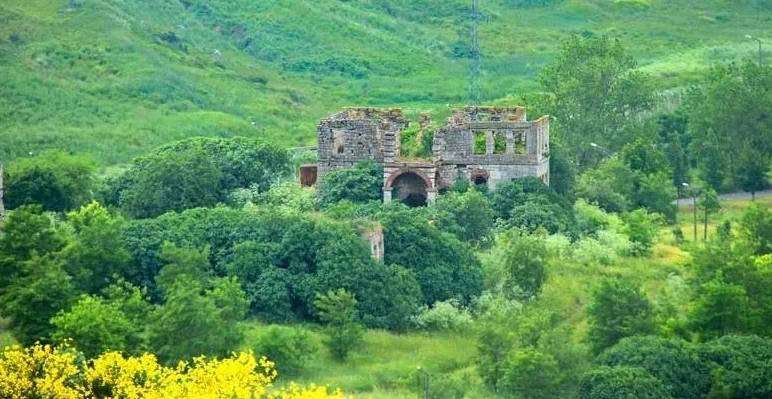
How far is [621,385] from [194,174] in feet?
63.1

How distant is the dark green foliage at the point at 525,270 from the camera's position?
190 feet

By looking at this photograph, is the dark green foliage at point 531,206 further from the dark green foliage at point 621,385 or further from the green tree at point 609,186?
the dark green foliage at point 621,385

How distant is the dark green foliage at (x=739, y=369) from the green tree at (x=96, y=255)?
47.2 feet

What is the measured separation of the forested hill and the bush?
25469 millimetres

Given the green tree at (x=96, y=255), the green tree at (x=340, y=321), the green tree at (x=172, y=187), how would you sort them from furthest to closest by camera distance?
the green tree at (x=172, y=187), the green tree at (x=96, y=255), the green tree at (x=340, y=321)

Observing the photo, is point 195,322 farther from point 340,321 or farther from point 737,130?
point 737,130

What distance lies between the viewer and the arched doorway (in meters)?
65.8

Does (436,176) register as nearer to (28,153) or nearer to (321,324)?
(321,324)

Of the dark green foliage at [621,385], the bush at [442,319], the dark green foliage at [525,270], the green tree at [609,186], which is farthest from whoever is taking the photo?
the green tree at [609,186]

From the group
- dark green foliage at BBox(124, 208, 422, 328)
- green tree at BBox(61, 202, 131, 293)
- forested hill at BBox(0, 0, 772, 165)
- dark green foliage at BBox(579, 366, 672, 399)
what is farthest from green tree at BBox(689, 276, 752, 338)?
forested hill at BBox(0, 0, 772, 165)

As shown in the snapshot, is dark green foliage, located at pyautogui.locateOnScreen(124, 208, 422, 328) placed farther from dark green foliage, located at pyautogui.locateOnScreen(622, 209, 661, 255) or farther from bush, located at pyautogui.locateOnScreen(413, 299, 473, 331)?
dark green foliage, located at pyautogui.locateOnScreen(622, 209, 661, 255)

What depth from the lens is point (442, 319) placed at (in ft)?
183

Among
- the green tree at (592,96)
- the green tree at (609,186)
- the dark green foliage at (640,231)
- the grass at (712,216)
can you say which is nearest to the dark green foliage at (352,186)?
the dark green foliage at (640,231)

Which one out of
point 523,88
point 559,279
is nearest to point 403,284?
point 559,279
